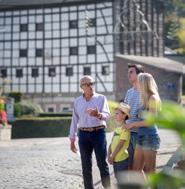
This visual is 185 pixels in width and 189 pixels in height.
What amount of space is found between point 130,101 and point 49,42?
3824cm

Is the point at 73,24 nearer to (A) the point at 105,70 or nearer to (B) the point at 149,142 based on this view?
(A) the point at 105,70

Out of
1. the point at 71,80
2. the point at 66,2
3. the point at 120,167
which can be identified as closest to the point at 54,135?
the point at 71,80

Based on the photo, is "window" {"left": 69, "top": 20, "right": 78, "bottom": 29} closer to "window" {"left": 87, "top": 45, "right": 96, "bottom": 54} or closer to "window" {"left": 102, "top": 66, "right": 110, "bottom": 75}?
"window" {"left": 87, "top": 45, "right": 96, "bottom": 54}

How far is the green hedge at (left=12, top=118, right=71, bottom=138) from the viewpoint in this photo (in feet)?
96.1

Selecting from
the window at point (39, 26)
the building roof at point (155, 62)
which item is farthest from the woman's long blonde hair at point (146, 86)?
the window at point (39, 26)

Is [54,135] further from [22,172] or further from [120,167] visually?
[120,167]

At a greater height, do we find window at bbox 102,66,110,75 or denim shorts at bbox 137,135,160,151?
denim shorts at bbox 137,135,160,151

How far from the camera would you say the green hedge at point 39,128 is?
2928 cm

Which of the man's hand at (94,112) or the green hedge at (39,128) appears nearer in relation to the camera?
the man's hand at (94,112)

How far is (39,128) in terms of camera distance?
29.6 meters


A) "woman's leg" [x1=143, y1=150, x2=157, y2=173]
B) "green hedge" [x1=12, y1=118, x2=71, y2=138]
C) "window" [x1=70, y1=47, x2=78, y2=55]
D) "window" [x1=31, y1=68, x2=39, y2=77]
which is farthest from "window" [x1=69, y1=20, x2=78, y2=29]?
"woman's leg" [x1=143, y1=150, x2=157, y2=173]

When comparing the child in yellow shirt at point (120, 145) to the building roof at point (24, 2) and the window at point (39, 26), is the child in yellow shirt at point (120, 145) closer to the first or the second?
the building roof at point (24, 2)

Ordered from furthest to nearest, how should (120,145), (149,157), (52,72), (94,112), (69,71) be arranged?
(52,72), (69,71), (94,112), (120,145), (149,157)

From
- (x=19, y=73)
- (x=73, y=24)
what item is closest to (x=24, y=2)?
(x=73, y=24)
